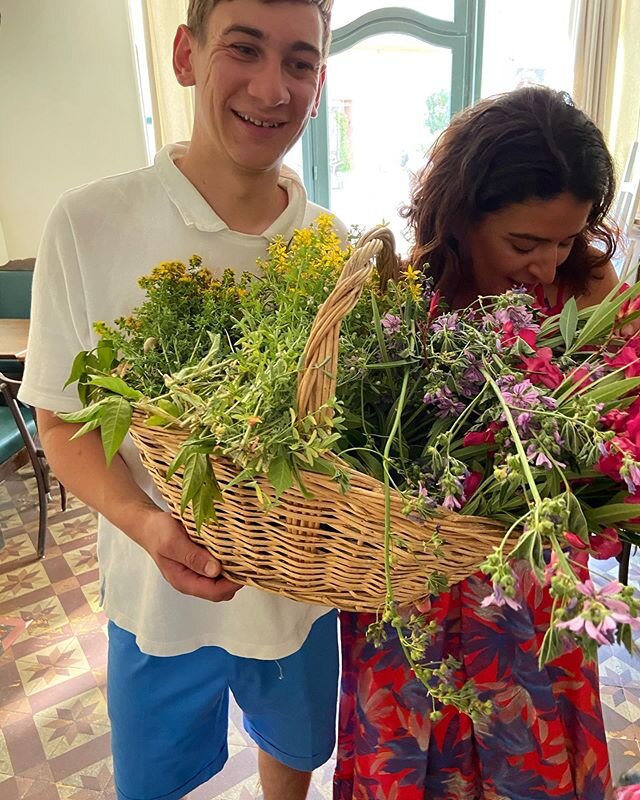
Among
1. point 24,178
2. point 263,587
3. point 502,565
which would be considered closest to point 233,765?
point 263,587

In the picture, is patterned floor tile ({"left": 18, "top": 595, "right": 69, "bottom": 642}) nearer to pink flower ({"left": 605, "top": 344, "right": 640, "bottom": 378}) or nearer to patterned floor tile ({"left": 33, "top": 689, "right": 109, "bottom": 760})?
patterned floor tile ({"left": 33, "top": 689, "right": 109, "bottom": 760})

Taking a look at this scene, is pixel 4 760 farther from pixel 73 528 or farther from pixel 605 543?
pixel 605 543

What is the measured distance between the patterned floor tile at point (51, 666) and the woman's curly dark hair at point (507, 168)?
5.15 ft

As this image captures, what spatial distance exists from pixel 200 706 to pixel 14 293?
2692 millimetres

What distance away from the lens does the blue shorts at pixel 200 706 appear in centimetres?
97

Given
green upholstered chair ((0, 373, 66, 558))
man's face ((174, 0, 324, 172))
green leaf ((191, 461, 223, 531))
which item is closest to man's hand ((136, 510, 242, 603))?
green leaf ((191, 461, 223, 531))

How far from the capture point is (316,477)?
1.76ft

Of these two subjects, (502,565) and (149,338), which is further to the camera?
(149,338)

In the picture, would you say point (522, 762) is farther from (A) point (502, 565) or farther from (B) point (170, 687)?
(A) point (502, 565)

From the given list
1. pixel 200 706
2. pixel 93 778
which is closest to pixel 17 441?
pixel 93 778

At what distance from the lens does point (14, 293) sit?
3.10m

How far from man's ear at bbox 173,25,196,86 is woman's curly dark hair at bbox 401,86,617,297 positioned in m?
0.44

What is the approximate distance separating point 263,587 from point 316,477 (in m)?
0.18

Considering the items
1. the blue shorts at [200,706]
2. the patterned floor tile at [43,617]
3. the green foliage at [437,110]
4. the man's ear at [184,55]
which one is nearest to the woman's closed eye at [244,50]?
the man's ear at [184,55]
